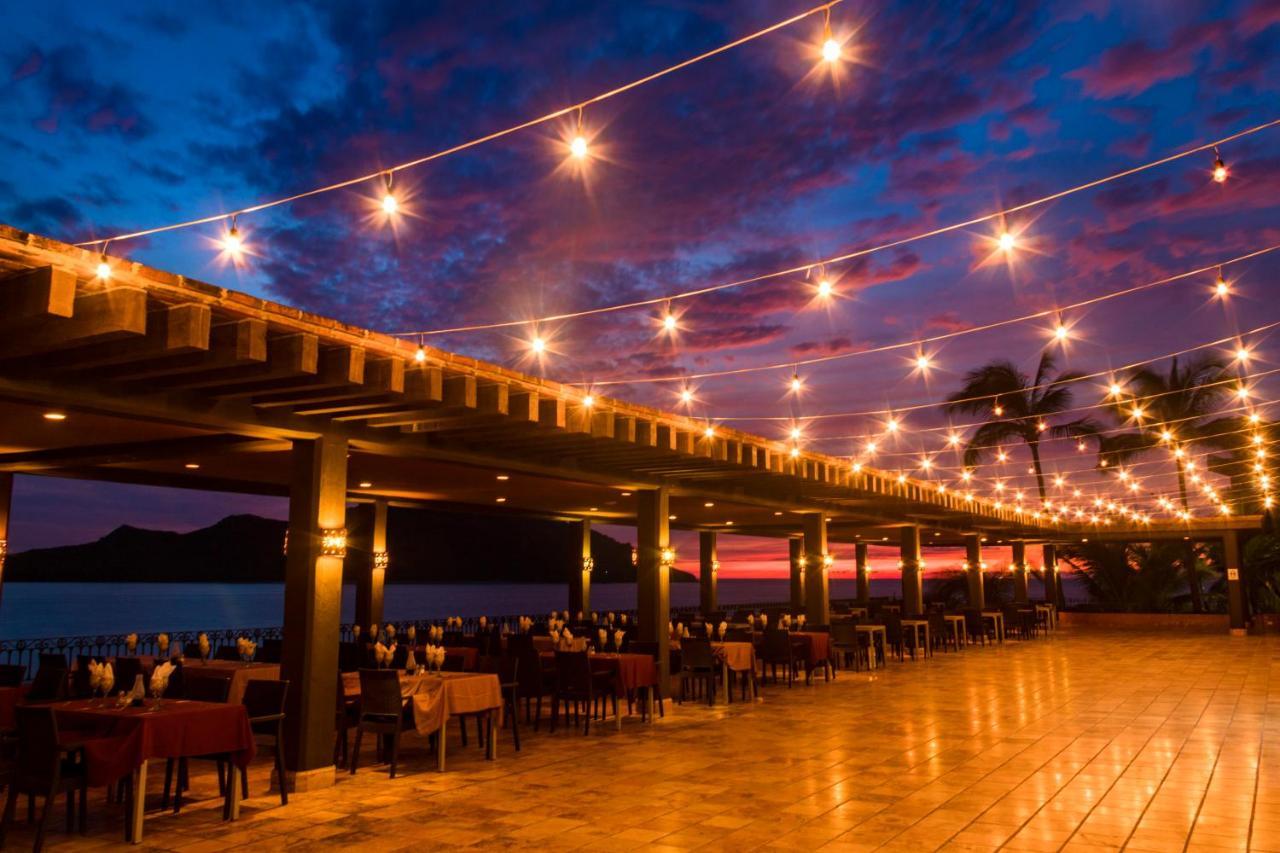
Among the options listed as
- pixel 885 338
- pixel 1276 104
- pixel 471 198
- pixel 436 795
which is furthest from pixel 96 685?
pixel 885 338

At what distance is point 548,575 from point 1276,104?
9939 centimetres

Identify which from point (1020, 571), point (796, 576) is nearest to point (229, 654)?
point (796, 576)

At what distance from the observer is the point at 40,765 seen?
5.29m

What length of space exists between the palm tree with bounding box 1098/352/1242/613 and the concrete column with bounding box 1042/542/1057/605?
361 cm

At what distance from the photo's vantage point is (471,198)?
30.5 feet

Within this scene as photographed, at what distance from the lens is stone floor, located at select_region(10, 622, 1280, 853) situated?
5.46 m

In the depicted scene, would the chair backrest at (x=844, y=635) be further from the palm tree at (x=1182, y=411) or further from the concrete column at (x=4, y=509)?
the palm tree at (x=1182, y=411)

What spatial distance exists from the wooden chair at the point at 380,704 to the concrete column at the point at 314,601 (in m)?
0.27

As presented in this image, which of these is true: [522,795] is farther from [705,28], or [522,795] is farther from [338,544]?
[705,28]

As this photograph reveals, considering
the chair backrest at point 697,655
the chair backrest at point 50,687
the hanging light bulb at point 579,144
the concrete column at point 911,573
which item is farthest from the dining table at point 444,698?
the concrete column at point 911,573

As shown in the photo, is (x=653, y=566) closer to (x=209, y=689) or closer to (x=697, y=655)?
(x=697, y=655)

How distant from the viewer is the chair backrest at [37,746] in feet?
17.2

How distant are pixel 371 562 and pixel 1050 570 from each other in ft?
74.7

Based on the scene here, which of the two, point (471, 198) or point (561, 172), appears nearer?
point (561, 172)
